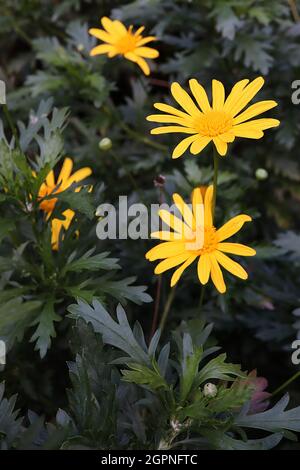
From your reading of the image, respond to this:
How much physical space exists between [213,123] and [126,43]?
675 millimetres

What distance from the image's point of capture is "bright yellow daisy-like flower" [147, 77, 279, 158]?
4.00ft

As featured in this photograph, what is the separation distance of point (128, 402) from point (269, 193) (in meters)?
1.29

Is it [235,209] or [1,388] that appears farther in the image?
[235,209]

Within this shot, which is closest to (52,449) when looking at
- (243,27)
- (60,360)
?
(60,360)

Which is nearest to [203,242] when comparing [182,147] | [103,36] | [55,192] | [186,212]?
[186,212]

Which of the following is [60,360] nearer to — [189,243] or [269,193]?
[189,243]

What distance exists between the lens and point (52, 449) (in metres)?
1.06

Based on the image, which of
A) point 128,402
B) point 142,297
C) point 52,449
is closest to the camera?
point 52,449

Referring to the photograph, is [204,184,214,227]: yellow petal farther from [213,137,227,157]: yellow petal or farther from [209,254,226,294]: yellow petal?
[213,137,227,157]: yellow petal

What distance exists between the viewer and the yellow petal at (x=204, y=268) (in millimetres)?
1233

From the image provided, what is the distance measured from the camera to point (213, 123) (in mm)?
1274

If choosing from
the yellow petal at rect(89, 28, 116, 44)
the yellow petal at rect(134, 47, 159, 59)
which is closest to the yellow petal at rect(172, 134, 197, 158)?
the yellow petal at rect(134, 47, 159, 59)

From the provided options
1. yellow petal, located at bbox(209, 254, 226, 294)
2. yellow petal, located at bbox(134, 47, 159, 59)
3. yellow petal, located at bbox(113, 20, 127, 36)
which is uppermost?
yellow petal, located at bbox(113, 20, 127, 36)

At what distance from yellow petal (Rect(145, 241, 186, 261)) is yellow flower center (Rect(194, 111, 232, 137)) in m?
0.26
